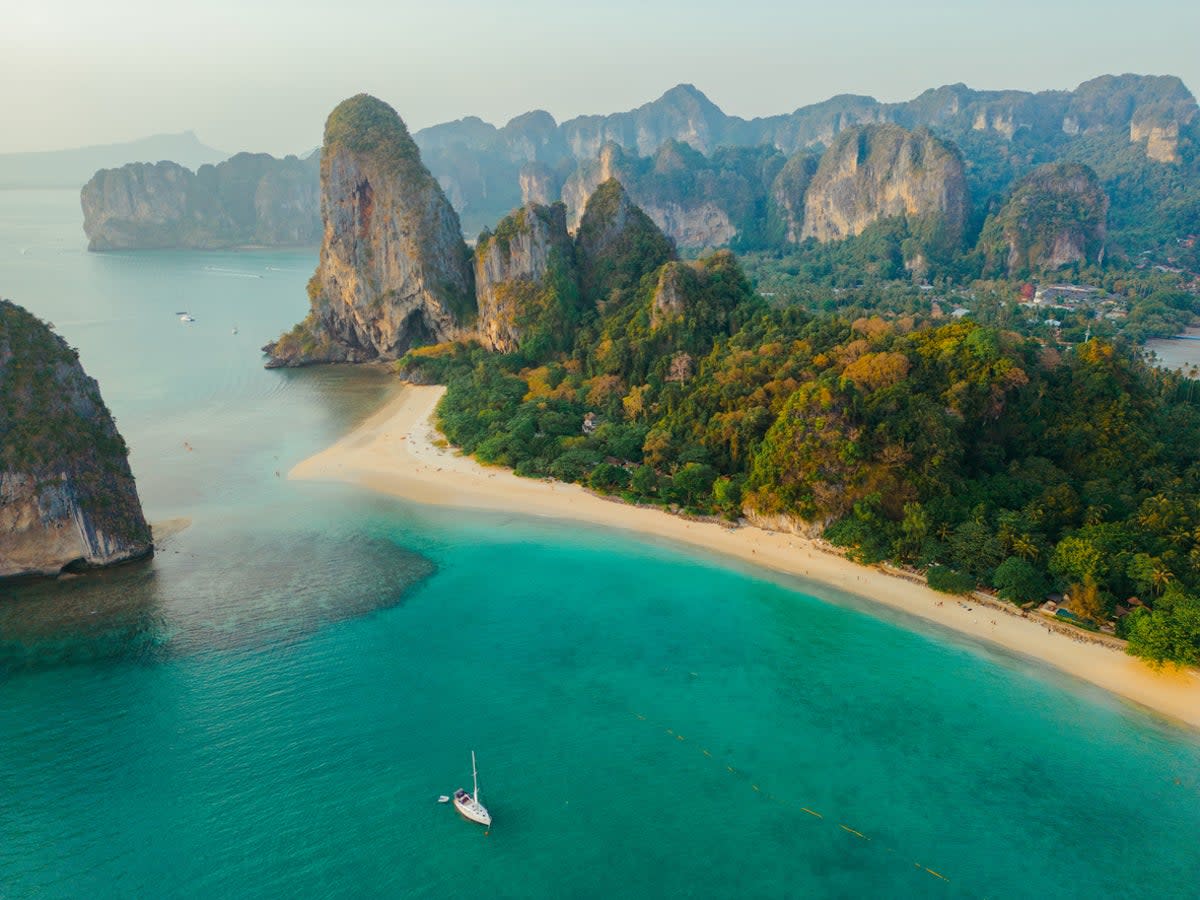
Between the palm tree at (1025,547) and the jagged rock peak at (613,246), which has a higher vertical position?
the jagged rock peak at (613,246)

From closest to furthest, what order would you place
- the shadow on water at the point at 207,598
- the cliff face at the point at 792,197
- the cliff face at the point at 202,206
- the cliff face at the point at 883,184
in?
the shadow on water at the point at 207,598 → the cliff face at the point at 883,184 → the cliff face at the point at 792,197 → the cliff face at the point at 202,206

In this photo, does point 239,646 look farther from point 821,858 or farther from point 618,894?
point 821,858

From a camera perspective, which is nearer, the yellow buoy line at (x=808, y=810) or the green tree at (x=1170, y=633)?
the yellow buoy line at (x=808, y=810)

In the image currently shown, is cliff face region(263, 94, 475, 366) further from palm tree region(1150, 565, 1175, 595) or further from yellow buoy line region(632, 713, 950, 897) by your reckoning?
palm tree region(1150, 565, 1175, 595)

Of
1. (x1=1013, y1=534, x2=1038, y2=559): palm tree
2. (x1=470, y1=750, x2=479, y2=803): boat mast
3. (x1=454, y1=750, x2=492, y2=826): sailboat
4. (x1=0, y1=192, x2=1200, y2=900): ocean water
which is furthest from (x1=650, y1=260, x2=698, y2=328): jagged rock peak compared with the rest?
(x1=454, y1=750, x2=492, y2=826): sailboat

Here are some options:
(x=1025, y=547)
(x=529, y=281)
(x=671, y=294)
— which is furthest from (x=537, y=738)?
(x=529, y=281)

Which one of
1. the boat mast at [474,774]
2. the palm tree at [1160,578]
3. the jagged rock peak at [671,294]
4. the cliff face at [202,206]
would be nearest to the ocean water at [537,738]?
the boat mast at [474,774]

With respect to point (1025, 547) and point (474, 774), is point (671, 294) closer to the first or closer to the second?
point (1025, 547)

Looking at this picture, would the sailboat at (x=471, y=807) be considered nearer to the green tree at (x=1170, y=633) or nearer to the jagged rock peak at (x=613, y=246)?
the green tree at (x=1170, y=633)

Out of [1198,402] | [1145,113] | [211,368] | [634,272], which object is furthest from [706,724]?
[1145,113]
